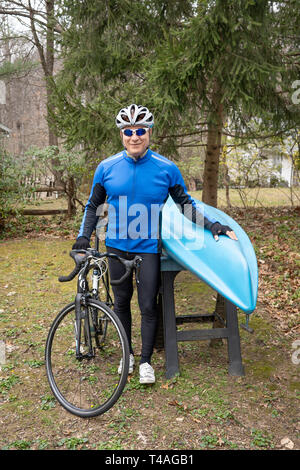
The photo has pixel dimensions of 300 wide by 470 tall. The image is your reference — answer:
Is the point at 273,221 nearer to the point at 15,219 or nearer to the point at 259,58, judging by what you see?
the point at 259,58

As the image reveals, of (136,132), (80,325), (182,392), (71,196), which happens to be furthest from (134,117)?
(71,196)

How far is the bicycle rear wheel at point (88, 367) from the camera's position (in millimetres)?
2840

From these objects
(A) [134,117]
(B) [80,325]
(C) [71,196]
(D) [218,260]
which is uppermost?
(A) [134,117]

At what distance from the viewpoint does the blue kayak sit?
121 inches

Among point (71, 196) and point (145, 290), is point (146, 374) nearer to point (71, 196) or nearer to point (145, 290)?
point (145, 290)

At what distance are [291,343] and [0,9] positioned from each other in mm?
11201

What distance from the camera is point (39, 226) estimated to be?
914cm

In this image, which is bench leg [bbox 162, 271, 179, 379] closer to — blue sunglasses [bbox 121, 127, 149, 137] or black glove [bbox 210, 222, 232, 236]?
black glove [bbox 210, 222, 232, 236]

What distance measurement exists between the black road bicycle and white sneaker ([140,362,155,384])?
0.67 ft

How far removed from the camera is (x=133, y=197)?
10.2ft

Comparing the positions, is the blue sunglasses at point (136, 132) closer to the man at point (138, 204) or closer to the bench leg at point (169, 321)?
the man at point (138, 204)

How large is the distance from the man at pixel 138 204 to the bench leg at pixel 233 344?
2.09ft

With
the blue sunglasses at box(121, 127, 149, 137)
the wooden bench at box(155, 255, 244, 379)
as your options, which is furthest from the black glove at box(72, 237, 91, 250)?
the blue sunglasses at box(121, 127, 149, 137)

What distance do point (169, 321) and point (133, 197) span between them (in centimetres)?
108
